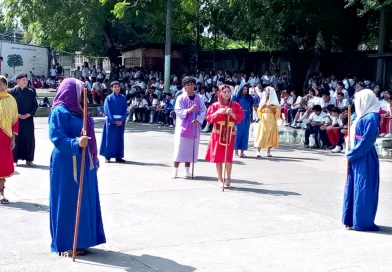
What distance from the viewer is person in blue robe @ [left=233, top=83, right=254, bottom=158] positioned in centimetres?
1379

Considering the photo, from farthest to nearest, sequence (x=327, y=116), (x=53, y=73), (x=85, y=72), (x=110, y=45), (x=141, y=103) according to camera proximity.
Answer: (x=53, y=73) < (x=85, y=72) < (x=110, y=45) < (x=141, y=103) < (x=327, y=116)

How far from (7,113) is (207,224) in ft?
10.5

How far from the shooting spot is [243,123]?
1387cm

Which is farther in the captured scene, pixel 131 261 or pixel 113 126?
pixel 113 126

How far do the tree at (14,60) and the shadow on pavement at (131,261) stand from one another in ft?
109

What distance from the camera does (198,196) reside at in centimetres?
Result: 930

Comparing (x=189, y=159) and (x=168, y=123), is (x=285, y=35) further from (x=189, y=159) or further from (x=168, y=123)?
(x=189, y=159)

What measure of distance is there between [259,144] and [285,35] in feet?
35.9

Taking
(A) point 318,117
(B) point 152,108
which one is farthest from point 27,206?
(B) point 152,108

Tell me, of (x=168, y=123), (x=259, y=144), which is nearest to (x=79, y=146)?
(x=259, y=144)

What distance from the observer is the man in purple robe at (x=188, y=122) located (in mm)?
10922

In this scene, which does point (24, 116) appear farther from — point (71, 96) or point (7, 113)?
point (71, 96)

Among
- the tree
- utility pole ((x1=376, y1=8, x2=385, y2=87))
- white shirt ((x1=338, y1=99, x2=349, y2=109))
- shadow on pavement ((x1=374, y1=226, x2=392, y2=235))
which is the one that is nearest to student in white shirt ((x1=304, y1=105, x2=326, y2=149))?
white shirt ((x1=338, y1=99, x2=349, y2=109))

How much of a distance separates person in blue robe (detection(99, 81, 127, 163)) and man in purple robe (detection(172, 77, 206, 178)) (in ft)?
7.20
